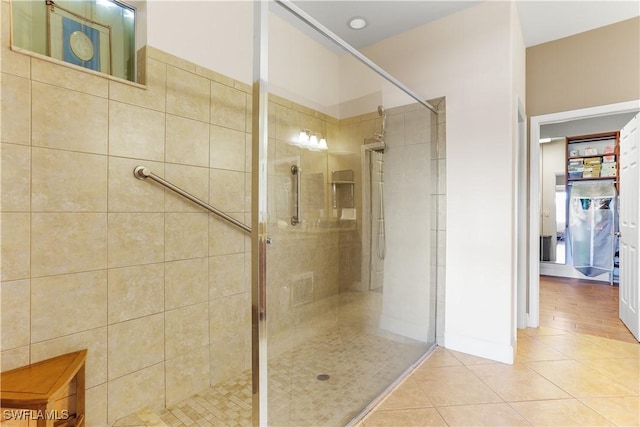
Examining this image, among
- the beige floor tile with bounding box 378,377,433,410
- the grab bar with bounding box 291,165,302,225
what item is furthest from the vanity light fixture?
the beige floor tile with bounding box 378,377,433,410

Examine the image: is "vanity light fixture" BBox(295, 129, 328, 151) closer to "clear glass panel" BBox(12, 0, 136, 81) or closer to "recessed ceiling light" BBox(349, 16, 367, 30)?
"clear glass panel" BBox(12, 0, 136, 81)

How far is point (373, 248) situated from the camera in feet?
6.39

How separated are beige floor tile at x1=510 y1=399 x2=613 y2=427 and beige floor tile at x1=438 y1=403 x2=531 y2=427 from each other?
0.20 feet

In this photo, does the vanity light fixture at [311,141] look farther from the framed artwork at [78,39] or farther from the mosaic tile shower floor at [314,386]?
the framed artwork at [78,39]

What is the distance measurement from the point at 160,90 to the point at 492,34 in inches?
95.3

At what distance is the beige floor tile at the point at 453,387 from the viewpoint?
1846 mm

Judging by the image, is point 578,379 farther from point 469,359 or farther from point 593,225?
point 593,225

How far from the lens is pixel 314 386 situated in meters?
1.56

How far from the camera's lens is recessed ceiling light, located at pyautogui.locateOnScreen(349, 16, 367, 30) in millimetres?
2642

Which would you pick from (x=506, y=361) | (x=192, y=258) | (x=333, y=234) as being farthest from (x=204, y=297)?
(x=506, y=361)

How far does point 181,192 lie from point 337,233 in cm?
96

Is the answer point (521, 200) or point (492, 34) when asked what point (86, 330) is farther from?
point (521, 200)

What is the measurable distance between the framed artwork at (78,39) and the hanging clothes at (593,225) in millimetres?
6455

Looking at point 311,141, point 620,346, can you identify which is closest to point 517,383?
point 620,346
